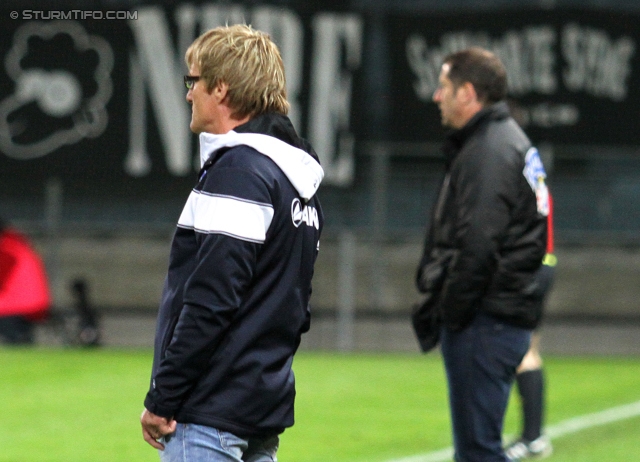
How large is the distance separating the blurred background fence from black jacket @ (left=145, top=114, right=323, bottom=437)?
30.0 feet

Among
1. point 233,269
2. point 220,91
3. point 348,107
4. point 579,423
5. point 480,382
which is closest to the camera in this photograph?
point 233,269

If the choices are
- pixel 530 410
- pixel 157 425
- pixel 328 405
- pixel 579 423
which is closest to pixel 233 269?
pixel 157 425

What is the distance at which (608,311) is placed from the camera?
13.0 m

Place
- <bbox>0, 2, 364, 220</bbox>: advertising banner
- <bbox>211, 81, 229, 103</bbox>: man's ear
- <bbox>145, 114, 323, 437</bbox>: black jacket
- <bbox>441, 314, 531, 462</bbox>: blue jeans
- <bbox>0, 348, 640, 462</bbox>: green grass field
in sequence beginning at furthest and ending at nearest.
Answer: <bbox>0, 2, 364, 220</bbox>: advertising banner < <bbox>0, 348, 640, 462</bbox>: green grass field < <bbox>441, 314, 531, 462</bbox>: blue jeans < <bbox>211, 81, 229, 103</bbox>: man's ear < <bbox>145, 114, 323, 437</bbox>: black jacket

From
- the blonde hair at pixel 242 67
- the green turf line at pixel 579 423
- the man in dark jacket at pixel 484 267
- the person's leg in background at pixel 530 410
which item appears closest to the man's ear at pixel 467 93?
the man in dark jacket at pixel 484 267

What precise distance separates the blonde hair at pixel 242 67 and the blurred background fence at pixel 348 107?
29.9ft

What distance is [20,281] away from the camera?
482 inches

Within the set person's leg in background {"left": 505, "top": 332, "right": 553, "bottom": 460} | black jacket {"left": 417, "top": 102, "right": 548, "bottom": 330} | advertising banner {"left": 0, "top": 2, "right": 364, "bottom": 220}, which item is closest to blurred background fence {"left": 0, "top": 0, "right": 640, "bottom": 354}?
advertising banner {"left": 0, "top": 2, "right": 364, "bottom": 220}

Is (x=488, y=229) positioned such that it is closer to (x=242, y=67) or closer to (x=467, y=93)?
(x=467, y=93)

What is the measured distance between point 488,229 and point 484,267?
139mm

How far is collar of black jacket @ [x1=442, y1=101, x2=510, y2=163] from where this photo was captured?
4.56 m

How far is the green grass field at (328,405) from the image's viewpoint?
686 centimetres

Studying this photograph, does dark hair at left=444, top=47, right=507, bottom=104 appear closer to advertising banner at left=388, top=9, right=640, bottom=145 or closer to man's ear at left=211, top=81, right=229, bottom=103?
man's ear at left=211, top=81, right=229, bottom=103

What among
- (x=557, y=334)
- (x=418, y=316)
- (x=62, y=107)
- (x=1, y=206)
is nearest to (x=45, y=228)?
(x=1, y=206)
